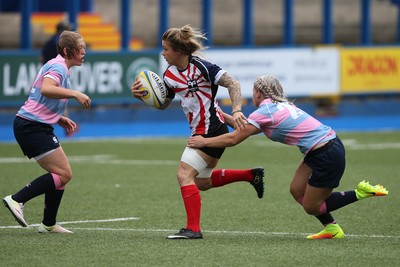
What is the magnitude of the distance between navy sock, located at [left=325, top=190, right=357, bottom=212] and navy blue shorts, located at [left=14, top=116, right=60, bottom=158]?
2.53 metres

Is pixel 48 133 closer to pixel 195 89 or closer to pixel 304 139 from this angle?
pixel 195 89

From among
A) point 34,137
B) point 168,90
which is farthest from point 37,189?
point 168,90

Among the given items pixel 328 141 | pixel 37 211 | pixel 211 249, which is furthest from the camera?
pixel 37 211

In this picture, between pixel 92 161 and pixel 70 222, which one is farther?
pixel 92 161

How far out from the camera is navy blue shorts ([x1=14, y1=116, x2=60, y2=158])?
378 inches

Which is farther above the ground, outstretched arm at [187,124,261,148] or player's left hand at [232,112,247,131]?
player's left hand at [232,112,247,131]

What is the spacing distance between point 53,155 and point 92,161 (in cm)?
741

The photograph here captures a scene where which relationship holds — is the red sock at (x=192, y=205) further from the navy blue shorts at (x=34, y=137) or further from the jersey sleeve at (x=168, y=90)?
the navy blue shorts at (x=34, y=137)

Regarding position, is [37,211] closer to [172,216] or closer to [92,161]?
[172,216]

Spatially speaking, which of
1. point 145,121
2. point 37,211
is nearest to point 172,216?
point 37,211

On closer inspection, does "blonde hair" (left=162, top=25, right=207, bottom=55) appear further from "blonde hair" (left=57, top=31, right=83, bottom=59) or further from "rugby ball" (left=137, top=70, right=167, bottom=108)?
"blonde hair" (left=57, top=31, right=83, bottom=59)

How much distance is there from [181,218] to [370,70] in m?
14.3

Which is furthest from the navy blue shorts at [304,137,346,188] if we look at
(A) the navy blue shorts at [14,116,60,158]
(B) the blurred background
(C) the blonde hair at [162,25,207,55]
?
(B) the blurred background

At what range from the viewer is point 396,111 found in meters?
25.2
